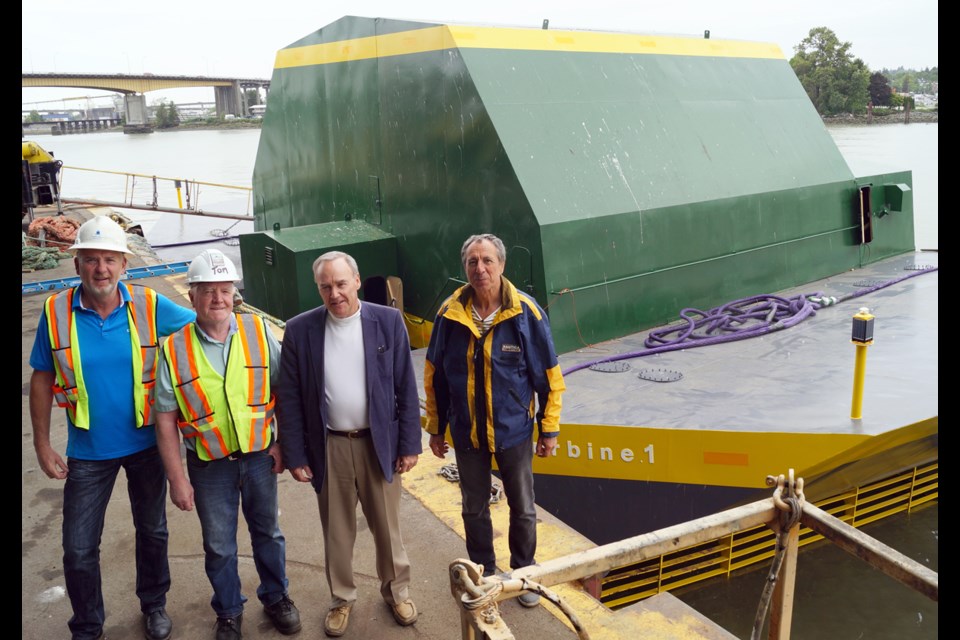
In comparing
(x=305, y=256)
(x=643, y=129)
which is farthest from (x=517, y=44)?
(x=305, y=256)

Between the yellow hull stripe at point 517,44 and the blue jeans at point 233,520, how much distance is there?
4285mm

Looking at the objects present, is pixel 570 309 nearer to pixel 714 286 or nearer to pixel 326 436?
pixel 714 286

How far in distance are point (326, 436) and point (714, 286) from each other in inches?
181

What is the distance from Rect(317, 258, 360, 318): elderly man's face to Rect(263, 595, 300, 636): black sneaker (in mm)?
1194

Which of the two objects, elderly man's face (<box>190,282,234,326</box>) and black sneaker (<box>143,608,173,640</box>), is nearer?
elderly man's face (<box>190,282,234,326</box>)

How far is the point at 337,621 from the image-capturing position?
3.28 m

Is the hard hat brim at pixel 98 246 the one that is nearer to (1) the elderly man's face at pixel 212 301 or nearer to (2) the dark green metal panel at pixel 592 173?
(1) the elderly man's face at pixel 212 301

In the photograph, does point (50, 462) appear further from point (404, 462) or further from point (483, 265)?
point (483, 265)

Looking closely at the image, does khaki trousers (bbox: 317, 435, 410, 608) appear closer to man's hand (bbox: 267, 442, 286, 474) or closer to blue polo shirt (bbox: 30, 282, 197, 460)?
man's hand (bbox: 267, 442, 286, 474)

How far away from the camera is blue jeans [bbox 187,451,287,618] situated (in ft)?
10.3

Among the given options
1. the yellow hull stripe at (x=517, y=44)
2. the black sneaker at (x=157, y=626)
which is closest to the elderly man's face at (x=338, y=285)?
the black sneaker at (x=157, y=626)

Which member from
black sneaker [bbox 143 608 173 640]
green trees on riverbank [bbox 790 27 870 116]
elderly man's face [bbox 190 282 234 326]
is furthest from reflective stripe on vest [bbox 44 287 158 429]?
green trees on riverbank [bbox 790 27 870 116]

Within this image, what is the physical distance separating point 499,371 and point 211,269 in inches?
45.1

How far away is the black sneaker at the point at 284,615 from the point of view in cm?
330
